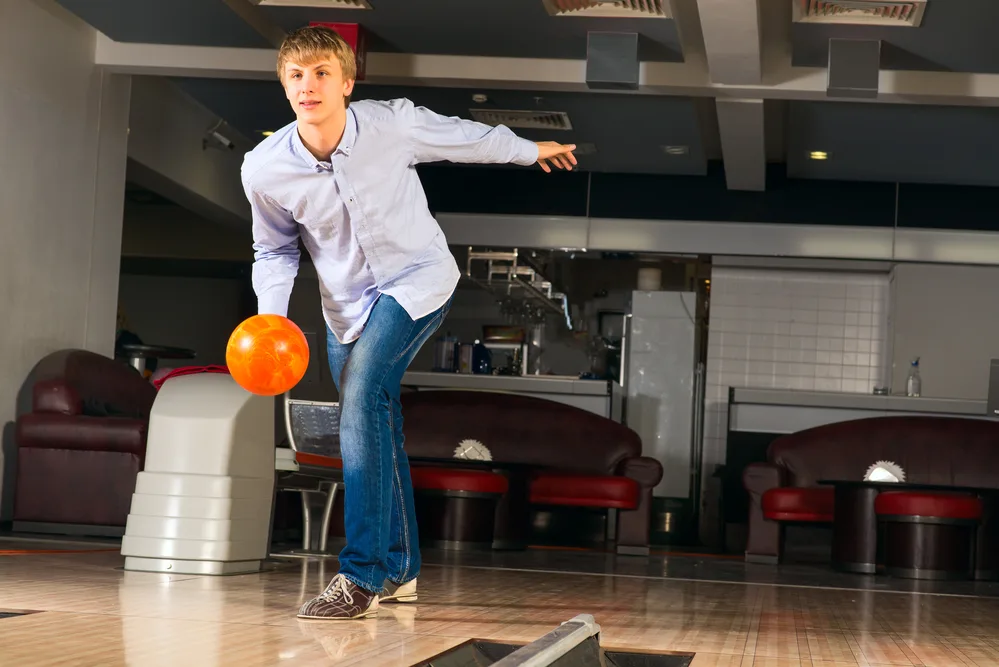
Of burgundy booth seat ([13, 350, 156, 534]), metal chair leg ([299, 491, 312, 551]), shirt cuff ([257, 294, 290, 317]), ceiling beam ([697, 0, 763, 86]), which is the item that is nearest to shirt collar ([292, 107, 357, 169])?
shirt cuff ([257, 294, 290, 317])

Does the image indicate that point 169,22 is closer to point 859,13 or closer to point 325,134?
point 859,13

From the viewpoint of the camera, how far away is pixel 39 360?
636 centimetres

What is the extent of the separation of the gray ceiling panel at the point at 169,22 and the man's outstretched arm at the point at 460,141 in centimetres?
355

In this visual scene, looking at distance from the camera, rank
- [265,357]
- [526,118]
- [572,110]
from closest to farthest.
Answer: [265,357] → [572,110] → [526,118]

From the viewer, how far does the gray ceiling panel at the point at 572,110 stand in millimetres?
7121

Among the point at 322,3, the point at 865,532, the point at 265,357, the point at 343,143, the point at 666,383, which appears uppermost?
the point at 322,3

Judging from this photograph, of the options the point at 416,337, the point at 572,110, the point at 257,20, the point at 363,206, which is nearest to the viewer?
the point at 363,206

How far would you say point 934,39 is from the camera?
18.8 feet

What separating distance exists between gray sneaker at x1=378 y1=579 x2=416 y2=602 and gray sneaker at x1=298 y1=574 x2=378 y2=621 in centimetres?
23

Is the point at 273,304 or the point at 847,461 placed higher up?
the point at 273,304

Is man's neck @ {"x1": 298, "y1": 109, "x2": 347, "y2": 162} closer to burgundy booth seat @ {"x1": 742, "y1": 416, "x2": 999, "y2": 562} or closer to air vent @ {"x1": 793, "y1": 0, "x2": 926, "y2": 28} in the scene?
air vent @ {"x1": 793, "y1": 0, "x2": 926, "y2": 28}

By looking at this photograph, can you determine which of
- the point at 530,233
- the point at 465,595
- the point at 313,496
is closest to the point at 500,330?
the point at 530,233

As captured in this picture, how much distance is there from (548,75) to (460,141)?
13.4 ft

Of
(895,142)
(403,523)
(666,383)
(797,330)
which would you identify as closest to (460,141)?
(403,523)
